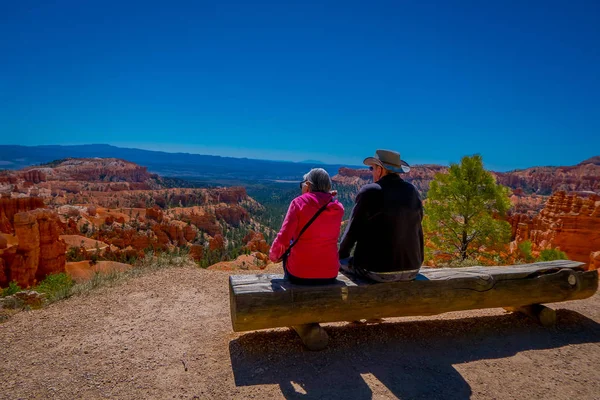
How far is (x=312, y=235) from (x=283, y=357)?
1.52 m

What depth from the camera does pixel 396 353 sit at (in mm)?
4320

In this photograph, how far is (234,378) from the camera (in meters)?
3.79

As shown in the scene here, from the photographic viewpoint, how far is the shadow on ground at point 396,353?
3684 mm

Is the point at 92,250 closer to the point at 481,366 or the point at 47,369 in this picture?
the point at 47,369

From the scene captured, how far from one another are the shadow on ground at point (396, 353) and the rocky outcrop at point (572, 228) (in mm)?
23885

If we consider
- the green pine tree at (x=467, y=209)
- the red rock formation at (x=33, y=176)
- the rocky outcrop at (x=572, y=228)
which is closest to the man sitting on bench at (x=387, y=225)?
the green pine tree at (x=467, y=209)

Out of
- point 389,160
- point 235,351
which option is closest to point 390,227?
point 389,160

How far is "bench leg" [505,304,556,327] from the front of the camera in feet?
16.9

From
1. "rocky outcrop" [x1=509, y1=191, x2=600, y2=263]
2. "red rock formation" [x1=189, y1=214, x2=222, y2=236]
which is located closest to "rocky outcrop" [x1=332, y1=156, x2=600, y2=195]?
"red rock formation" [x1=189, y1=214, x2=222, y2=236]

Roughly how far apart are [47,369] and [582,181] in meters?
124

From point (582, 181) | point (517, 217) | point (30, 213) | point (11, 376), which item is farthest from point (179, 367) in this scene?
point (582, 181)

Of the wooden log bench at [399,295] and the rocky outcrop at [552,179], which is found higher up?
the rocky outcrop at [552,179]

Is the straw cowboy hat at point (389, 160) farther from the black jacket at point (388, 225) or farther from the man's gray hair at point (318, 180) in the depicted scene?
the man's gray hair at point (318, 180)

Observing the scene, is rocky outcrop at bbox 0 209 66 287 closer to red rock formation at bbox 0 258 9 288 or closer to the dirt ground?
red rock formation at bbox 0 258 9 288
